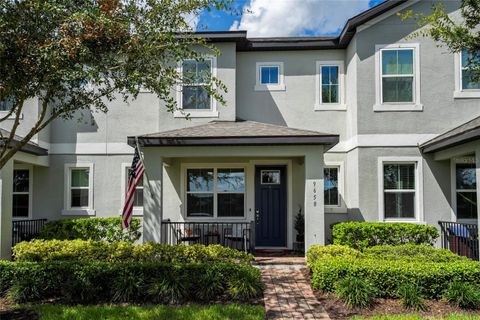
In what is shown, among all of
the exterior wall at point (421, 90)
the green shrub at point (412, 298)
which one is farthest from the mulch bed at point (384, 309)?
the exterior wall at point (421, 90)

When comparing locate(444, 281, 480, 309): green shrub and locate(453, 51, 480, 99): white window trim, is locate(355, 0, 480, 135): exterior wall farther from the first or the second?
locate(444, 281, 480, 309): green shrub

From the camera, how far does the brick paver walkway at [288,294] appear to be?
21.4ft

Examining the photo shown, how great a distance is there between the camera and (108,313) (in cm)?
634

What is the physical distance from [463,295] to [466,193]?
563cm

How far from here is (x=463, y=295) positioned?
6637 mm

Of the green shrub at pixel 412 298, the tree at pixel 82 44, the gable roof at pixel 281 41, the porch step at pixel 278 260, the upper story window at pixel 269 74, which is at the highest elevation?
the gable roof at pixel 281 41

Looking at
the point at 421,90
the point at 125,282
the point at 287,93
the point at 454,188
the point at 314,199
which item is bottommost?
the point at 125,282

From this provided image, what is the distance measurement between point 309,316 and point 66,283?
4544 mm

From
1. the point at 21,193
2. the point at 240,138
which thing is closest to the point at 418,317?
the point at 240,138

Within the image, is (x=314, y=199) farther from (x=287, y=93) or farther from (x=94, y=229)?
(x=94, y=229)

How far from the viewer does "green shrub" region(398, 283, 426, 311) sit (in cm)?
661

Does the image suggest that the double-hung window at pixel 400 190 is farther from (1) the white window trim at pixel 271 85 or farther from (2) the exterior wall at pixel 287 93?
(1) the white window trim at pixel 271 85

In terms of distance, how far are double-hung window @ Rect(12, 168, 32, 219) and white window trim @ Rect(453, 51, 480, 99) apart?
14.3 meters

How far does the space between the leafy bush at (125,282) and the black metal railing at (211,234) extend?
3449 mm
